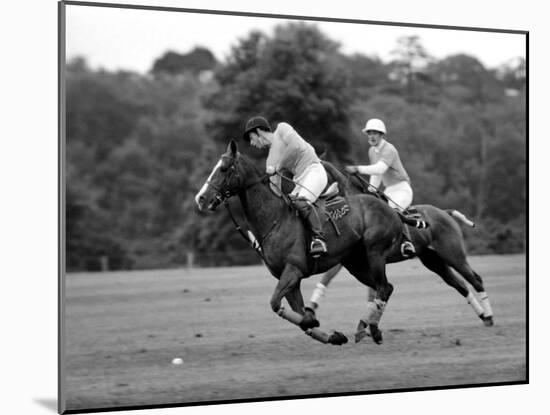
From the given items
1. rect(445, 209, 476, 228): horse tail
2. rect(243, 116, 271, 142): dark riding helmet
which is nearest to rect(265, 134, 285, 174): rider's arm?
rect(243, 116, 271, 142): dark riding helmet

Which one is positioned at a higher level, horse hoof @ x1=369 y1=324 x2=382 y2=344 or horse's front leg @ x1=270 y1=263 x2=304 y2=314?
horse's front leg @ x1=270 y1=263 x2=304 y2=314

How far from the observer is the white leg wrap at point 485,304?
10.9 metres

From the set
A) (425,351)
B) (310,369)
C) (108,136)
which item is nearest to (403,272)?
(425,351)

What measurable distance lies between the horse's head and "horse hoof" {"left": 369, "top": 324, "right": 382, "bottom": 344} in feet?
7.34

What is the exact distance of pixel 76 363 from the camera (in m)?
9.11

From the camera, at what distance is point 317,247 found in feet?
29.9

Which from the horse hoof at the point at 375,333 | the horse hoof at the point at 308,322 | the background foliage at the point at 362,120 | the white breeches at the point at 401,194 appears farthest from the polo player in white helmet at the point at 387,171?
the horse hoof at the point at 308,322

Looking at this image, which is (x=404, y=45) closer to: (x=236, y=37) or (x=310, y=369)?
(x=236, y=37)

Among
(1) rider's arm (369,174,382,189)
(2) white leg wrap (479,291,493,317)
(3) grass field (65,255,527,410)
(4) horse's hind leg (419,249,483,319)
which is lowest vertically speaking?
(3) grass field (65,255,527,410)

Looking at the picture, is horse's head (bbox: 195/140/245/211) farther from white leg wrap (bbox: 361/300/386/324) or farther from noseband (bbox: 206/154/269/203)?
white leg wrap (bbox: 361/300/386/324)

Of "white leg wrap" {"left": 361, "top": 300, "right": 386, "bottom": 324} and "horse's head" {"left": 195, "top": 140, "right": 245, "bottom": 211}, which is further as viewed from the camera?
"white leg wrap" {"left": 361, "top": 300, "right": 386, "bottom": 324}

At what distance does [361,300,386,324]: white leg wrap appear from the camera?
9781mm

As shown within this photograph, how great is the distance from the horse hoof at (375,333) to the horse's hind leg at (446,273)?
48.4 inches

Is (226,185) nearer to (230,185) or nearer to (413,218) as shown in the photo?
(230,185)
